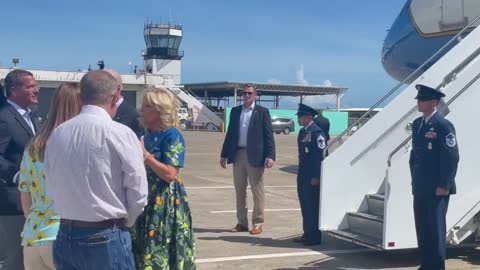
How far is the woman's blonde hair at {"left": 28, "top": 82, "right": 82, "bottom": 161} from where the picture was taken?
11.3 feet

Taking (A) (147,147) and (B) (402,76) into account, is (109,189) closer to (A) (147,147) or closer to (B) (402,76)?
(A) (147,147)

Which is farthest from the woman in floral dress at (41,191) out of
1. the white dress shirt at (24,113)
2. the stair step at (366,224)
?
the stair step at (366,224)

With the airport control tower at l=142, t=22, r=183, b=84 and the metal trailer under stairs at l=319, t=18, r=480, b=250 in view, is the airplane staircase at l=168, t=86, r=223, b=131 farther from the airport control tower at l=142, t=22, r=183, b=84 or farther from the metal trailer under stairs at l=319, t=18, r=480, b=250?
the metal trailer under stairs at l=319, t=18, r=480, b=250

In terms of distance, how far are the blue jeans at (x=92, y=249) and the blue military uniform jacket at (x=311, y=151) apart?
4.42 metres

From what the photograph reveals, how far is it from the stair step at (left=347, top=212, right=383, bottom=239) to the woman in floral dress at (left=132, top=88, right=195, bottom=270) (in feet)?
9.54

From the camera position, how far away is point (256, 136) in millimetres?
7953

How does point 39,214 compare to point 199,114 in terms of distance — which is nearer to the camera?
point 39,214

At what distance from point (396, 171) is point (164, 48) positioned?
261ft

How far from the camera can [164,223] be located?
387 centimetres

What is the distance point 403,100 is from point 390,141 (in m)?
0.51

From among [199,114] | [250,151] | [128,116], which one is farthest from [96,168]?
[199,114]

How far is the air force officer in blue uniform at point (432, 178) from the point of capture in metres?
5.45

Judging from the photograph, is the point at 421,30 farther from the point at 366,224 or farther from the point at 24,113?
the point at 24,113

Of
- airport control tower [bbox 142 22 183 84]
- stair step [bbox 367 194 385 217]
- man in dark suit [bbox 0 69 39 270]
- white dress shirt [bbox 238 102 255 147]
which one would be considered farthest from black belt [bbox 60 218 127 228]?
airport control tower [bbox 142 22 183 84]
